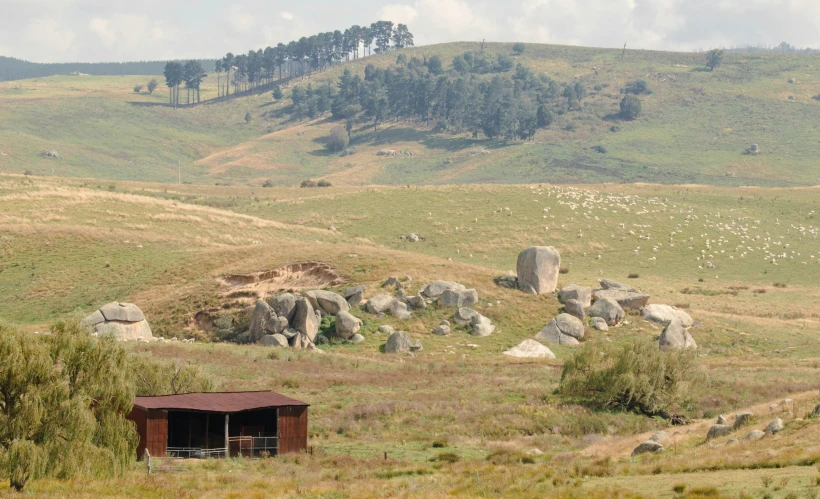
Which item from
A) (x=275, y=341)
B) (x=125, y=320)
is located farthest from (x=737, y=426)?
(x=125, y=320)

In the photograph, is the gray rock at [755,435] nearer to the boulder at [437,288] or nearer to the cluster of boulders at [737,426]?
the cluster of boulders at [737,426]

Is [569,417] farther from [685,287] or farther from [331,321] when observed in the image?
[685,287]

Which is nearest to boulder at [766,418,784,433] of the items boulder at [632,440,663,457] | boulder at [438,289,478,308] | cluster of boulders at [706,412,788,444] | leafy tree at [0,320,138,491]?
cluster of boulders at [706,412,788,444]

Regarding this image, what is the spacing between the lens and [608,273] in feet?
294

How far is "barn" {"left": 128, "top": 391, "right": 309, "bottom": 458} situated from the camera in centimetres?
3588

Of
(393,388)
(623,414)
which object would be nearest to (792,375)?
(623,414)

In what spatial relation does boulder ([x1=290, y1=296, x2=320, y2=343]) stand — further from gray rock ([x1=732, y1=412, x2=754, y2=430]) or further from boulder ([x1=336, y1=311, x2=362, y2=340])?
gray rock ([x1=732, y1=412, x2=754, y2=430])

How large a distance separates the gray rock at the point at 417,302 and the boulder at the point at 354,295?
3285mm

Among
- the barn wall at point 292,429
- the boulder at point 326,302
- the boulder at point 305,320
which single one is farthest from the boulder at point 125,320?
the barn wall at point 292,429

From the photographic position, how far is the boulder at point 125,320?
5880 centimetres

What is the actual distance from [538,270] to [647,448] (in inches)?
1370

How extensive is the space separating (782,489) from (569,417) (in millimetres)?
18679

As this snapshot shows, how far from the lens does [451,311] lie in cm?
6581

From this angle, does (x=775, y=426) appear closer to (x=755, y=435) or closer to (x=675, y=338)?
(x=755, y=435)
